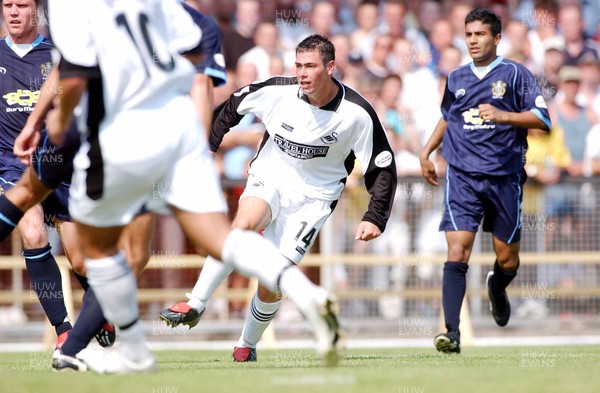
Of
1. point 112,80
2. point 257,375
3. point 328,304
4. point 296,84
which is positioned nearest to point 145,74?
point 112,80

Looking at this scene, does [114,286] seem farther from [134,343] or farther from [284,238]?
[284,238]

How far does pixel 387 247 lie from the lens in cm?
1263

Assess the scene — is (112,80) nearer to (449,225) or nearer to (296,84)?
(296,84)

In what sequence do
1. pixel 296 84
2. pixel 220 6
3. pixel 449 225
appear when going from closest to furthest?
pixel 296 84, pixel 449 225, pixel 220 6

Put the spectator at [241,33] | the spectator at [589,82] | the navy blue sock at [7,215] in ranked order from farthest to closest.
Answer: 1. the spectator at [589,82]
2. the spectator at [241,33]
3. the navy blue sock at [7,215]

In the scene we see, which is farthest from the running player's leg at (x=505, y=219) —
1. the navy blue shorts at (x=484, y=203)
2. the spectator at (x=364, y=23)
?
the spectator at (x=364, y=23)

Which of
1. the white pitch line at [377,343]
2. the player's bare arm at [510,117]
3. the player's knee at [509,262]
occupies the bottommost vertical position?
the white pitch line at [377,343]

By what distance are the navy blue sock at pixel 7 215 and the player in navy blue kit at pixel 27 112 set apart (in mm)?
1297

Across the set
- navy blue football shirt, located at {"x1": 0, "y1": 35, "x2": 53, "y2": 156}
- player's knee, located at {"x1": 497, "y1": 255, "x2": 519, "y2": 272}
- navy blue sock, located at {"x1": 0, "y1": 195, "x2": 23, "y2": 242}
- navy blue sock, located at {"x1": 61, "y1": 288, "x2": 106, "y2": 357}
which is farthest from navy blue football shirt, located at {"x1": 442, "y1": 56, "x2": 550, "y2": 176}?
navy blue sock, located at {"x1": 0, "y1": 195, "x2": 23, "y2": 242}

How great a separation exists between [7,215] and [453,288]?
3833mm

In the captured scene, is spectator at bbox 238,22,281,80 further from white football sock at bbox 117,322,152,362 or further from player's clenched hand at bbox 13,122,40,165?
white football sock at bbox 117,322,152,362

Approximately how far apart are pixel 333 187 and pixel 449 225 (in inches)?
45.7

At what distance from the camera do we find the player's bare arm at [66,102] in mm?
5273

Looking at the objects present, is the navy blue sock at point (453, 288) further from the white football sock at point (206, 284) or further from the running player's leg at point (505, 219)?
the white football sock at point (206, 284)
